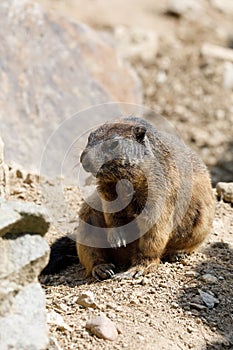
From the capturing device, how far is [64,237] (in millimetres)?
7848

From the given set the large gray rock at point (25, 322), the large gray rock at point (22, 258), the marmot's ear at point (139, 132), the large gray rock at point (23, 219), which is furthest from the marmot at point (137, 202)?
the large gray rock at point (25, 322)

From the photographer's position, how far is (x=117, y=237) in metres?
7.02

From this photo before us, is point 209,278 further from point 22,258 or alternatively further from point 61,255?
point 22,258

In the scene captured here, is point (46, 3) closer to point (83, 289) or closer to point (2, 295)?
point (83, 289)

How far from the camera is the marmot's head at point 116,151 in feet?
21.4

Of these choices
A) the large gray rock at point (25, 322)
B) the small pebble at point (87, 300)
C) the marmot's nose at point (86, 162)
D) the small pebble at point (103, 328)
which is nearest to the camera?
the large gray rock at point (25, 322)

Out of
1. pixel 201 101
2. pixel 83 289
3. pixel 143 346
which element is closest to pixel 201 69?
pixel 201 101

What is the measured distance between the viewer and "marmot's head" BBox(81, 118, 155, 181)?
6.53 metres

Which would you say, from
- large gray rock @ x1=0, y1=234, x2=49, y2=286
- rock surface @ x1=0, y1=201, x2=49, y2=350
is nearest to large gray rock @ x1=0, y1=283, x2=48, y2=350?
rock surface @ x1=0, y1=201, x2=49, y2=350

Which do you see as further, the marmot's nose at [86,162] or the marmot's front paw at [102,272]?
the marmot's front paw at [102,272]

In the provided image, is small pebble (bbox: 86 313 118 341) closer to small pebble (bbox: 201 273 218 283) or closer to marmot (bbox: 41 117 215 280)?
marmot (bbox: 41 117 215 280)

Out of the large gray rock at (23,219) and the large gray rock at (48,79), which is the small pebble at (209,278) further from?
the large gray rock at (48,79)

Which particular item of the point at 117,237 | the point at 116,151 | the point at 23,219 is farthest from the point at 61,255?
the point at 23,219

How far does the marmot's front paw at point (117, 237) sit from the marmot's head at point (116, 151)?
2.15 feet
